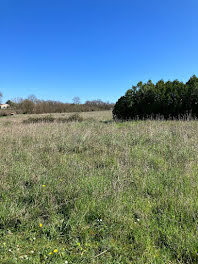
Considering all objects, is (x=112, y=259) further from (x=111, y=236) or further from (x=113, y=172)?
(x=113, y=172)

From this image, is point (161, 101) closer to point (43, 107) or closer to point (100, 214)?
point (100, 214)

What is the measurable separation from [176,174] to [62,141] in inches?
157

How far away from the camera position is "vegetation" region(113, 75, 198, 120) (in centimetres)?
1120

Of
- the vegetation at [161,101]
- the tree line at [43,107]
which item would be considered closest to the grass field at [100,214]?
the vegetation at [161,101]

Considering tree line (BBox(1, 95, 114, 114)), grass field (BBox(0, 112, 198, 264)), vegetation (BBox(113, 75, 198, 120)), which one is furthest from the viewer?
tree line (BBox(1, 95, 114, 114))

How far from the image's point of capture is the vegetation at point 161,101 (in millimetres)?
11203

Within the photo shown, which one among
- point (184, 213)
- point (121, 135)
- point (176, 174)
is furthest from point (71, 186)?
point (121, 135)

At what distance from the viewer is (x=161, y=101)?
11852 mm

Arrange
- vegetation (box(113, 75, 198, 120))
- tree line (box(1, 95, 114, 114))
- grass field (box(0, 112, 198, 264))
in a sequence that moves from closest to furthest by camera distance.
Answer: grass field (box(0, 112, 198, 264))
vegetation (box(113, 75, 198, 120))
tree line (box(1, 95, 114, 114))

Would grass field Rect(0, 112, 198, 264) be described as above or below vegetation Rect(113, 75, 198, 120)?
below

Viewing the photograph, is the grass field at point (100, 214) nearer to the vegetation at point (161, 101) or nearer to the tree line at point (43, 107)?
the vegetation at point (161, 101)

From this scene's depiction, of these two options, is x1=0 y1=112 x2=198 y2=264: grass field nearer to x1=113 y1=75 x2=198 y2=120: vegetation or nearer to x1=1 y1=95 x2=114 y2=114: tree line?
x1=113 y1=75 x2=198 y2=120: vegetation

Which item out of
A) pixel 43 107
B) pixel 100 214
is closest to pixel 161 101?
pixel 100 214

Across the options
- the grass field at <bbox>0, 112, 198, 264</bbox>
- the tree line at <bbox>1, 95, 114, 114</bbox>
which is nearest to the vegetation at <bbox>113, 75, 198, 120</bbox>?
the grass field at <bbox>0, 112, 198, 264</bbox>
